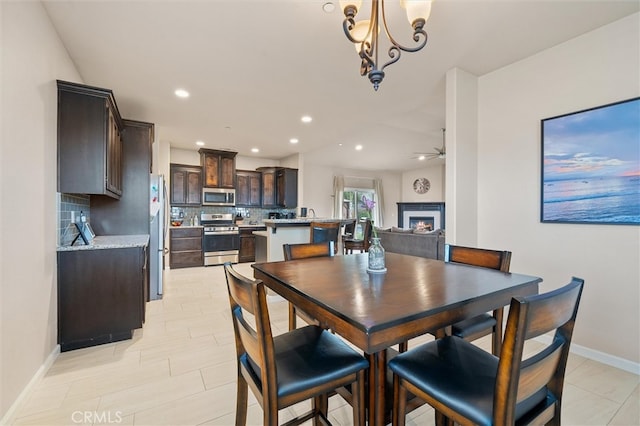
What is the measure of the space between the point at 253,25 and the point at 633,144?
2.98 metres

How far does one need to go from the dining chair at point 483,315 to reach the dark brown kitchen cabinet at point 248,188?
5.61 metres

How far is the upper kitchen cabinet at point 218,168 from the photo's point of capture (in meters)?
6.16

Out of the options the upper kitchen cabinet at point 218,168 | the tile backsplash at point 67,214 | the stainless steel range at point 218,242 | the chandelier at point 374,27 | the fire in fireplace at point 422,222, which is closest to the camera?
the chandelier at point 374,27

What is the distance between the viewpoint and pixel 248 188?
694cm

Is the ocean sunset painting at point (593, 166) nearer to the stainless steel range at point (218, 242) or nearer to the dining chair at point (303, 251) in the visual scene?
the dining chair at point (303, 251)

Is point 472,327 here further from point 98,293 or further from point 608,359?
point 98,293

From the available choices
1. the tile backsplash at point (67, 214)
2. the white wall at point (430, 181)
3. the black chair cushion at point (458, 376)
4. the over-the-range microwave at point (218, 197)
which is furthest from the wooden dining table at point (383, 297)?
the white wall at point (430, 181)

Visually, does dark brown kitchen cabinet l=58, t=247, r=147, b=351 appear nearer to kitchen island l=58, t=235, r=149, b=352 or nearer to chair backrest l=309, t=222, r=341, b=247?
kitchen island l=58, t=235, r=149, b=352

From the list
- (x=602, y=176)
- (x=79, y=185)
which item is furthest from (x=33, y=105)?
(x=602, y=176)

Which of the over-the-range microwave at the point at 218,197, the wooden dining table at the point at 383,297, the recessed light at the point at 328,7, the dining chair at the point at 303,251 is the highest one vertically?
the recessed light at the point at 328,7

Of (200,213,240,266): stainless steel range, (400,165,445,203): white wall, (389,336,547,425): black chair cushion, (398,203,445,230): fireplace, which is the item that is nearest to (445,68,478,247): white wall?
(389,336,547,425): black chair cushion

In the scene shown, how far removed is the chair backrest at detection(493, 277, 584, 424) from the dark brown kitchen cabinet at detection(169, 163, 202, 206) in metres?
6.29

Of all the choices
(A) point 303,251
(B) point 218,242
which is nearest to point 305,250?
(A) point 303,251

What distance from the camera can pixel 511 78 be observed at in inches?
108
